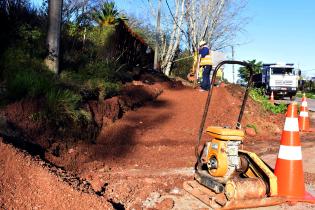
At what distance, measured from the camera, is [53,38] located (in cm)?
874

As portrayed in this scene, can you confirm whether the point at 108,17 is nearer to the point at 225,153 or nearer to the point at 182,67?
the point at 225,153

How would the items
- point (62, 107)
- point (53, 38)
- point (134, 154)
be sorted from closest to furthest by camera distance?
point (134, 154), point (62, 107), point (53, 38)

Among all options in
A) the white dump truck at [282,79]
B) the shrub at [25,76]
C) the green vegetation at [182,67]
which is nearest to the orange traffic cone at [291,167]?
the shrub at [25,76]

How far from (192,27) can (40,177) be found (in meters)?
24.0

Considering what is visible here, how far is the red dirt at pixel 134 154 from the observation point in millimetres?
4012

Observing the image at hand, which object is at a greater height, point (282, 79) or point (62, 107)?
point (282, 79)

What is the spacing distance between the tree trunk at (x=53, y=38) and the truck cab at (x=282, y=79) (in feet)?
85.7

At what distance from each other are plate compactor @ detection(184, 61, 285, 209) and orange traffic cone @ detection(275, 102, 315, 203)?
20 cm

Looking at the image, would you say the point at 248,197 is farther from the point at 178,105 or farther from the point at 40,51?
the point at 178,105

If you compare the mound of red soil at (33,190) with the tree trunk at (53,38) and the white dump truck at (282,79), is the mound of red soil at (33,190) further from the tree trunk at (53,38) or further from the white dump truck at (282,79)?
the white dump truck at (282,79)

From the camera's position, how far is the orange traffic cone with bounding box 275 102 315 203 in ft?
15.5

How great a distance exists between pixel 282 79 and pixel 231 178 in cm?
2947

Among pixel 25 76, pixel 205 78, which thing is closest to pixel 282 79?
pixel 205 78

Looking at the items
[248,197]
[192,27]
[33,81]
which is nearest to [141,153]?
[33,81]
